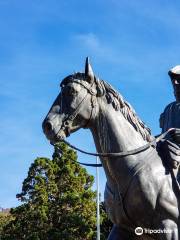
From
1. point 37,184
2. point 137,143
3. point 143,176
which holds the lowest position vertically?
point 143,176

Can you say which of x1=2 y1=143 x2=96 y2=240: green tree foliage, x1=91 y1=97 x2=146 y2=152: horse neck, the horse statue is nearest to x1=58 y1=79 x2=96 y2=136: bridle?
the horse statue

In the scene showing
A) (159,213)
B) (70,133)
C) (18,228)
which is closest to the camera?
(159,213)

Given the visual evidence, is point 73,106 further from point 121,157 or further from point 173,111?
point 173,111

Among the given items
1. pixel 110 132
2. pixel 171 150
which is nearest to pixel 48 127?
pixel 110 132

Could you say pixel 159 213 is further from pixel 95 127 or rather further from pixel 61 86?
pixel 61 86

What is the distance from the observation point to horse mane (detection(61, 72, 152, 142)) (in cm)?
607

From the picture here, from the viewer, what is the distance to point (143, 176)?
5.73m

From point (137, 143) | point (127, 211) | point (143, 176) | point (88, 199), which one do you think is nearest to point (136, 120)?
point (137, 143)

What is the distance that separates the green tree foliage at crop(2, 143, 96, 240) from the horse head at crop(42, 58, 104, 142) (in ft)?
82.5

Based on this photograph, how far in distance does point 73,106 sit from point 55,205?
2650 cm

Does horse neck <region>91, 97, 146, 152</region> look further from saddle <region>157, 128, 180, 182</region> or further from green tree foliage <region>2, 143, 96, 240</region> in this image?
green tree foliage <region>2, 143, 96, 240</region>

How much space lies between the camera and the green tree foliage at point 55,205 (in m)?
30.9

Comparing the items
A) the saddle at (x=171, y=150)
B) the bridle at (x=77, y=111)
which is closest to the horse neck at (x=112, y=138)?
the bridle at (x=77, y=111)

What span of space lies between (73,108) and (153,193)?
1.37 metres
